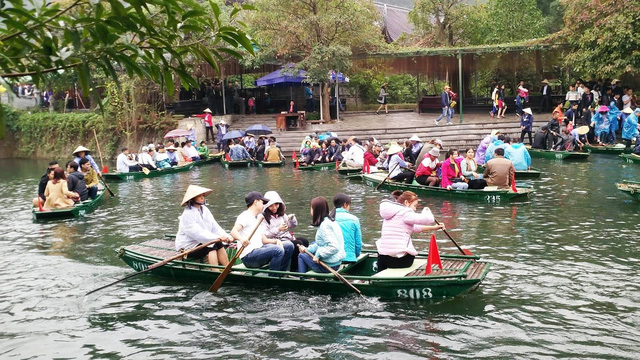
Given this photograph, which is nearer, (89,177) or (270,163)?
(89,177)

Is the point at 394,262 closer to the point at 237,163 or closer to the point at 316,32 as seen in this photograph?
the point at 237,163

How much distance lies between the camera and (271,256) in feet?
31.9

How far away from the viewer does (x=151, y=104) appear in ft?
112

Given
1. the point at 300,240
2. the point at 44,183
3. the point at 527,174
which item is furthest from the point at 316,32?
the point at 300,240

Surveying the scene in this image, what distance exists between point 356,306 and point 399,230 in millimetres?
1188

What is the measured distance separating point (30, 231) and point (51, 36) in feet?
38.8

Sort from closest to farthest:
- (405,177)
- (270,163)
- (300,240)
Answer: (300,240)
(405,177)
(270,163)

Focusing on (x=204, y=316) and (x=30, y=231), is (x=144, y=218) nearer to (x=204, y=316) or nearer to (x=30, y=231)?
(x=30, y=231)

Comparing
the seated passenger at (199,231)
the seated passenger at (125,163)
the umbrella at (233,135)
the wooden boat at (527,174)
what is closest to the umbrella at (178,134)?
the umbrella at (233,135)

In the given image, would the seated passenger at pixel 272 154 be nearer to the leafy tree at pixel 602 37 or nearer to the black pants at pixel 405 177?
the black pants at pixel 405 177

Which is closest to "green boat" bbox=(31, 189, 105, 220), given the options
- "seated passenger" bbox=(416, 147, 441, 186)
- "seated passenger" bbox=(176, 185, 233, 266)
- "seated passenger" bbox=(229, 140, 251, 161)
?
"seated passenger" bbox=(176, 185, 233, 266)

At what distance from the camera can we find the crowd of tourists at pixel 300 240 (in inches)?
372

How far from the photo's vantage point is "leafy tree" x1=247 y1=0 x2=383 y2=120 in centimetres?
2933

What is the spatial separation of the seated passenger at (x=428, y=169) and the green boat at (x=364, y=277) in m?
7.37
